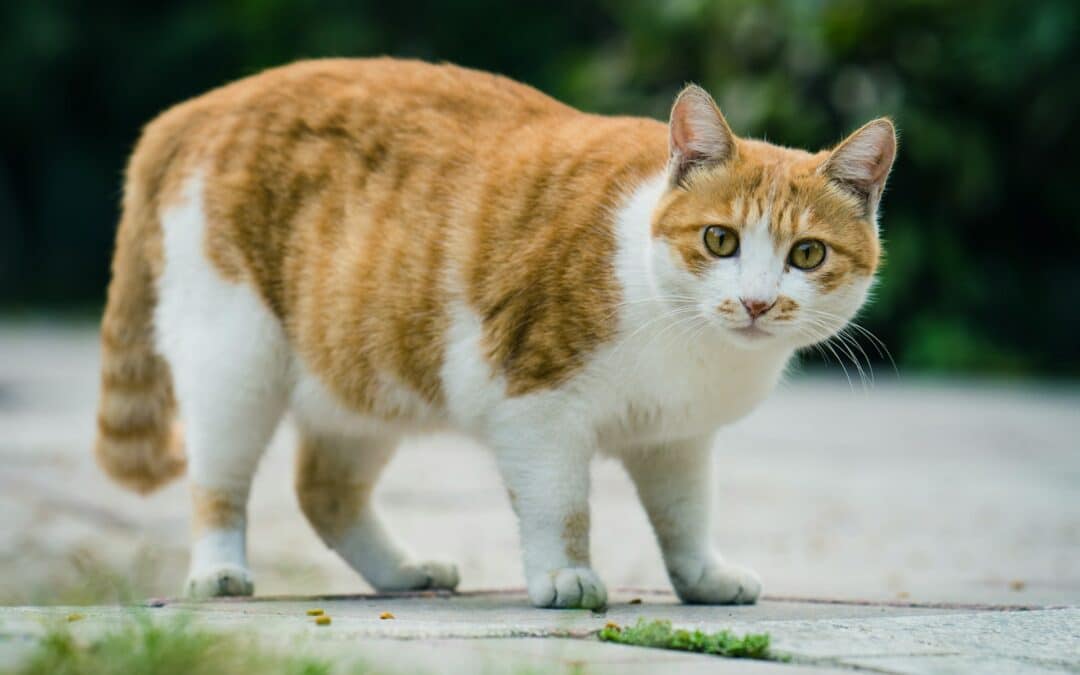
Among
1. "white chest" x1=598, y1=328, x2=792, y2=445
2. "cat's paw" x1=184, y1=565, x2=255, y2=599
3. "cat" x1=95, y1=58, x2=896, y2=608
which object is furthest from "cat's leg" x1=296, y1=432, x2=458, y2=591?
"white chest" x1=598, y1=328, x2=792, y2=445

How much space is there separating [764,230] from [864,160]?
0.33 meters

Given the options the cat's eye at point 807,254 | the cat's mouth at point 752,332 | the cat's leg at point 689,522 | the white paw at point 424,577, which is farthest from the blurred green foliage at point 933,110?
the cat's mouth at point 752,332

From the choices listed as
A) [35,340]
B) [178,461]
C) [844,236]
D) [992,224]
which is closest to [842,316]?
[844,236]

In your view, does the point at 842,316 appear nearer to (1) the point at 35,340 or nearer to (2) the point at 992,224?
(2) the point at 992,224

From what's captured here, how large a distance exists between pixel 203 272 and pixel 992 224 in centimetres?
994

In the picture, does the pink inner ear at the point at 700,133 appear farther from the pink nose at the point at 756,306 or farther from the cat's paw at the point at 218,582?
the cat's paw at the point at 218,582

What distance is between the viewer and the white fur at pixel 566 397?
3283mm

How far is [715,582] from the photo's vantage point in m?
3.64

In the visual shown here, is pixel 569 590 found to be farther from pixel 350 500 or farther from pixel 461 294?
pixel 350 500

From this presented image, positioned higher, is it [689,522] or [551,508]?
[551,508]

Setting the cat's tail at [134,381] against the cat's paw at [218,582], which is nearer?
the cat's paw at [218,582]

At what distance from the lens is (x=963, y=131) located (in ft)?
38.6

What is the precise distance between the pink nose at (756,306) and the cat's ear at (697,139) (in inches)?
15.5

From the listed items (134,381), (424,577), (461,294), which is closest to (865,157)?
(461,294)
